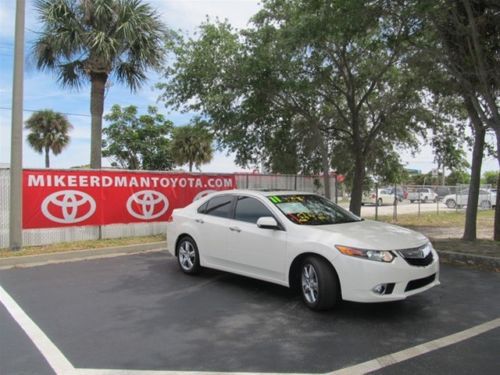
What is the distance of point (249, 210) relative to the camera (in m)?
6.84

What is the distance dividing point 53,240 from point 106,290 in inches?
177

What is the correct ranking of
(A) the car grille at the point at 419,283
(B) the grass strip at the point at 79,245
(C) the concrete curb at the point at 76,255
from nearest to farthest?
(A) the car grille at the point at 419,283 → (C) the concrete curb at the point at 76,255 → (B) the grass strip at the point at 79,245

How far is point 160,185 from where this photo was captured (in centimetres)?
1241

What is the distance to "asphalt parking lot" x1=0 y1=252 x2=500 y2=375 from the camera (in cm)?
413

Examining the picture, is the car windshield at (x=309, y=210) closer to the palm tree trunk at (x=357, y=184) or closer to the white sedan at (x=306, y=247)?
the white sedan at (x=306, y=247)

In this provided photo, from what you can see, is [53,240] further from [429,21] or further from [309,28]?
[429,21]

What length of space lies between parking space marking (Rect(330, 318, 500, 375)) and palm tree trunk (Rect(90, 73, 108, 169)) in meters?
11.5

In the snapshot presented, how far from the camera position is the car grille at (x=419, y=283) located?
531 centimetres

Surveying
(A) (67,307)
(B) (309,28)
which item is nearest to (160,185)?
(B) (309,28)

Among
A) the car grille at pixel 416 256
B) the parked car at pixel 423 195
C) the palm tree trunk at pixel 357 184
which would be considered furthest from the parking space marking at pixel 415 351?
the parked car at pixel 423 195

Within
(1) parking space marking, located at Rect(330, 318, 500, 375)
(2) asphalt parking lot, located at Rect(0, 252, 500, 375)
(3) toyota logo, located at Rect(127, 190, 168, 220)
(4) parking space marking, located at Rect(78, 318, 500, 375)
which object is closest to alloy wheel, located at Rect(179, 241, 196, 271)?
(2) asphalt parking lot, located at Rect(0, 252, 500, 375)

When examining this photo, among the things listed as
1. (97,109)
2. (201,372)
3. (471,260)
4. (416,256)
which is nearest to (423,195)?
(97,109)

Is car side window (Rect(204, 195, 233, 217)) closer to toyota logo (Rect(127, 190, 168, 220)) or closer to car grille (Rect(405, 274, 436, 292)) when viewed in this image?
car grille (Rect(405, 274, 436, 292))

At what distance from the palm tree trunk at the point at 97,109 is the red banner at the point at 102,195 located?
2.66 meters
